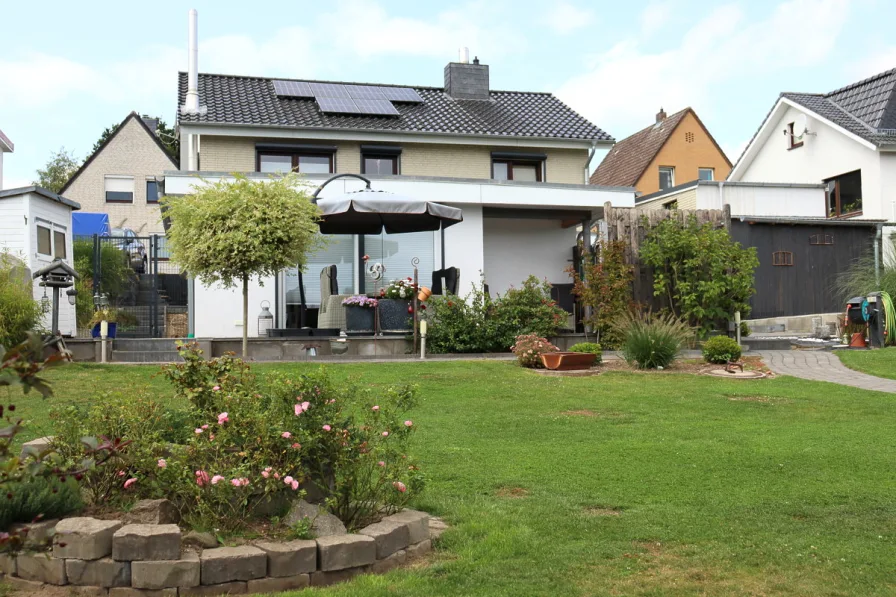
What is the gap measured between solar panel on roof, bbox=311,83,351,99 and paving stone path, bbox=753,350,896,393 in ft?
44.7

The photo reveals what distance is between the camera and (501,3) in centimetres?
993

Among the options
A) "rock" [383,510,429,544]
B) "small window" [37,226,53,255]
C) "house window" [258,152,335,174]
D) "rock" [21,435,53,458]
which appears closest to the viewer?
"rock" [383,510,429,544]

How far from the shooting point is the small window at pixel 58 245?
52.9ft

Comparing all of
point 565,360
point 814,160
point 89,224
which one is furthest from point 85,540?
point 89,224

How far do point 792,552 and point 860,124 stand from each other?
25398 millimetres

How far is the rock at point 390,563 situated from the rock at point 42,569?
1.30 meters

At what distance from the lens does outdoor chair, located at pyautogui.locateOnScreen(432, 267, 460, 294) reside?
1458 cm

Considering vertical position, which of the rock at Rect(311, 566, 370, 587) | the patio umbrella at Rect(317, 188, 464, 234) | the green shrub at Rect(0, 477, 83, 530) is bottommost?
the rock at Rect(311, 566, 370, 587)

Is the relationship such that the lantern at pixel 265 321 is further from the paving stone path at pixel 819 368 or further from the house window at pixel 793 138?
the house window at pixel 793 138

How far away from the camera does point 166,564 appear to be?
3461 millimetres

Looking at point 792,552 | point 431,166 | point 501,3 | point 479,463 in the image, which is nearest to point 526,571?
point 792,552

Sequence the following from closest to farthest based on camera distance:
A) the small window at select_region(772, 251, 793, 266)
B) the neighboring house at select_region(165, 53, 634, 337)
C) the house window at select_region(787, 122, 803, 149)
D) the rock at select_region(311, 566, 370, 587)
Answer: the rock at select_region(311, 566, 370, 587)
the neighboring house at select_region(165, 53, 634, 337)
the small window at select_region(772, 251, 793, 266)
the house window at select_region(787, 122, 803, 149)

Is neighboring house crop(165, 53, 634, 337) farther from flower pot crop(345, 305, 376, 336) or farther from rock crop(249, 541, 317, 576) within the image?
rock crop(249, 541, 317, 576)

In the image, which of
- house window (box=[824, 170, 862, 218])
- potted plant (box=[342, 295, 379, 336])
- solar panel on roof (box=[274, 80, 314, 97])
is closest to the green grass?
potted plant (box=[342, 295, 379, 336])
